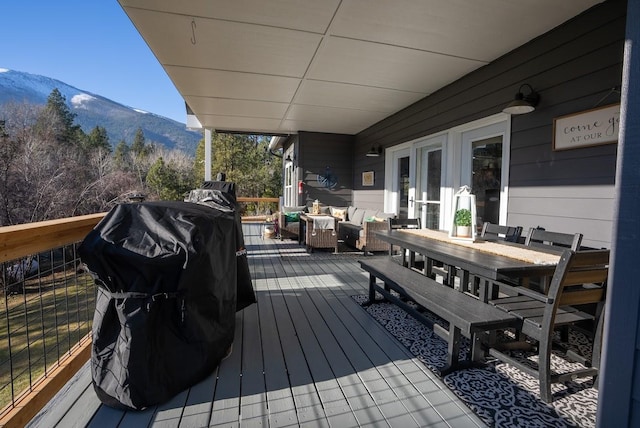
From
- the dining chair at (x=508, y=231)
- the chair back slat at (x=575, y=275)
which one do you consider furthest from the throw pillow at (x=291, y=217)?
the chair back slat at (x=575, y=275)

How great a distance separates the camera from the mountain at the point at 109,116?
94.5 m

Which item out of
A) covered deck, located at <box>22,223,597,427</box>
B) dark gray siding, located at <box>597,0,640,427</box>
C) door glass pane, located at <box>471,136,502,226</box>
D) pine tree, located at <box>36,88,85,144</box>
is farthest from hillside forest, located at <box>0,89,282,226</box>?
door glass pane, located at <box>471,136,502,226</box>

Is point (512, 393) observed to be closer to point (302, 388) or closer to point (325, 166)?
point (302, 388)

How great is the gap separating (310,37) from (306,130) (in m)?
4.54

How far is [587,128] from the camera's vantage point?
8.34ft

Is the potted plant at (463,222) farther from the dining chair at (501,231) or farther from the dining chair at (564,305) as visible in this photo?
the dining chair at (564,305)

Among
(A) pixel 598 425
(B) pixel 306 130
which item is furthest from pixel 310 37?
(B) pixel 306 130

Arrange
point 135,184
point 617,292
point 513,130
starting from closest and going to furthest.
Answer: point 617,292, point 513,130, point 135,184

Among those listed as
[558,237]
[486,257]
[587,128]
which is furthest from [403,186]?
[486,257]

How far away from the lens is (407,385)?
→ 1788 mm

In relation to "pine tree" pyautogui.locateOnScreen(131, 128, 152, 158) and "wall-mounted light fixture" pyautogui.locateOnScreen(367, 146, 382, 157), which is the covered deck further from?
"pine tree" pyautogui.locateOnScreen(131, 128, 152, 158)

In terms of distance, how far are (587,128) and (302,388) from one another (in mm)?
2912

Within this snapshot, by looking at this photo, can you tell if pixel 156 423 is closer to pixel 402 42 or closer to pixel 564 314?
pixel 564 314

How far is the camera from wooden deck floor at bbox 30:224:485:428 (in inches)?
59.6
